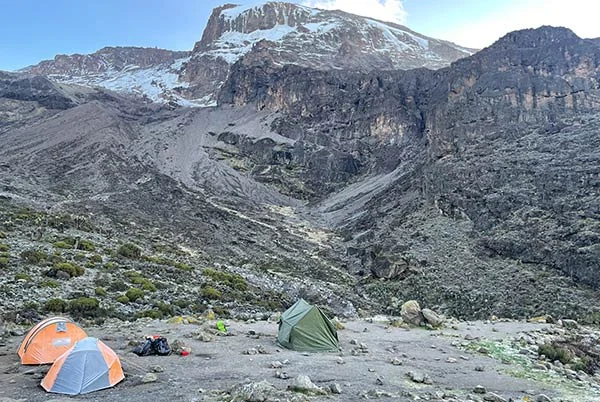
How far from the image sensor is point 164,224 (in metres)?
65.8

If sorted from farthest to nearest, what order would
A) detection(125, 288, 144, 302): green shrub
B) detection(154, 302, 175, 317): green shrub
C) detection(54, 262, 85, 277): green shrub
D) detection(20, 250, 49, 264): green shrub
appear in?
1. detection(20, 250, 49, 264): green shrub
2. detection(54, 262, 85, 277): green shrub
3. detection(125, 288, 144, 302): green shrub
4. detection(154, 302, 175, 317): green shrub

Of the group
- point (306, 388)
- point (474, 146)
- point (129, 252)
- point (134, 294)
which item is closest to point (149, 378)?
point (306, 388)

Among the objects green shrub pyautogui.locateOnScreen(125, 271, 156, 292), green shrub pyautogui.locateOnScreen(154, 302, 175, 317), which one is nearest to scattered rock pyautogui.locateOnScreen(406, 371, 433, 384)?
green shrub pyautogui.locateOnScreen(154, 302, 175, 317)

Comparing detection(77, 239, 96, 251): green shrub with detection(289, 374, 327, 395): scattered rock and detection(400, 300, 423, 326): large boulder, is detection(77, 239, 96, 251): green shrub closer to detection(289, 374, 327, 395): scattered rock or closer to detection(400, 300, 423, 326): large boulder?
detection(400, 300, 423, 326): large boulder

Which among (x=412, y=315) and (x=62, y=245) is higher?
(x=62, y=245)

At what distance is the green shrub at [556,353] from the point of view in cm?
1727

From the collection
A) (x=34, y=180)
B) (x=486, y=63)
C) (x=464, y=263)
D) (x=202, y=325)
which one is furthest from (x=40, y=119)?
(x=202, y=325)

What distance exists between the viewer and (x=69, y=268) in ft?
85.9

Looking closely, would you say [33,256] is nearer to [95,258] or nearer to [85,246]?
[95,258]

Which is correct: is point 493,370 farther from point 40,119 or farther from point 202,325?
point 40,119

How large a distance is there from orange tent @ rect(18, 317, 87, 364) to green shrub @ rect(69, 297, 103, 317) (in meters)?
6.60

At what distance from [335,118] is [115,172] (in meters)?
77.0

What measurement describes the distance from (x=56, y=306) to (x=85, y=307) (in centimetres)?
120

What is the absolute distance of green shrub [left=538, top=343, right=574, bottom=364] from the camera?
17.3 m
